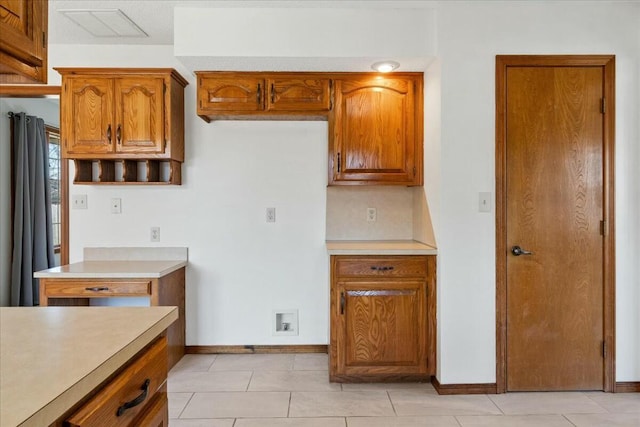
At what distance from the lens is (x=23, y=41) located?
0.98 meters

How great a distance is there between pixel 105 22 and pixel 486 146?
8.67ft

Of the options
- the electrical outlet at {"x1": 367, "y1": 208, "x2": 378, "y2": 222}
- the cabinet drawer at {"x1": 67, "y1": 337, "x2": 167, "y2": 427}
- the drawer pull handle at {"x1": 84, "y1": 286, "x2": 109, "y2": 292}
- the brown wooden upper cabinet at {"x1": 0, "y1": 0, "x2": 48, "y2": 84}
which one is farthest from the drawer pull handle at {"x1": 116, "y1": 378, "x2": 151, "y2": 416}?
the electrical outlet at {"x1": 367, "y1": 208, "x2": 378, "y2": 222}

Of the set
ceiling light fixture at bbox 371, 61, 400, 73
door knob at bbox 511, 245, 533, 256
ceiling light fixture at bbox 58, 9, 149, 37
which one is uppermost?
ceiling light fixture at bbox 58, 9, 149, 37

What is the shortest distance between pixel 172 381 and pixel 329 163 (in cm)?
183

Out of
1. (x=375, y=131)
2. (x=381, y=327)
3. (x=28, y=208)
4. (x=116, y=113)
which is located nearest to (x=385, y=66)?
(x=375, y=131)

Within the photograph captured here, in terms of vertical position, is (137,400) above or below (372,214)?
below

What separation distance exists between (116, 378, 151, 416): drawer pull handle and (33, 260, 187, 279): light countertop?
68.7 inches

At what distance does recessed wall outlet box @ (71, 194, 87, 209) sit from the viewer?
320 centimetres

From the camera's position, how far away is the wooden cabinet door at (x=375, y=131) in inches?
113

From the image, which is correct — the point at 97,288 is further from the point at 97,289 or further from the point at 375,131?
the point at 375,131

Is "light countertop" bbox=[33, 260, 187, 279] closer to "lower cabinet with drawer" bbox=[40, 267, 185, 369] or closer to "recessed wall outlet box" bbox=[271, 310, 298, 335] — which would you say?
"lower cabinet with drawer" bbox=[40, 267, 185, 369]

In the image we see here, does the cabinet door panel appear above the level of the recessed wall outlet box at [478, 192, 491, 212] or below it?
above

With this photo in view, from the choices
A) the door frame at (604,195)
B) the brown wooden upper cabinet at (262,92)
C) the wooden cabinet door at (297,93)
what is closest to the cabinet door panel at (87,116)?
the brown wooden upper cabinet at (262,92)

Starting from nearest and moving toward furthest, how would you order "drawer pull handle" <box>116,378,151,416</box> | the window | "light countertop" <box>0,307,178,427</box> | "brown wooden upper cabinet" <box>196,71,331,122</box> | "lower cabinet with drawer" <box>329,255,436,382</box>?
1. "light countertop" <box>0,307,178,427</box>
2. "drawer pull handle" <box>116,378,151,416</box>
3. "lower cabinet with drawer" <box>329,255,436,382</box>
4. "brown wooden upper cabinet" <box>196,71,331,122</box>
5. the window
